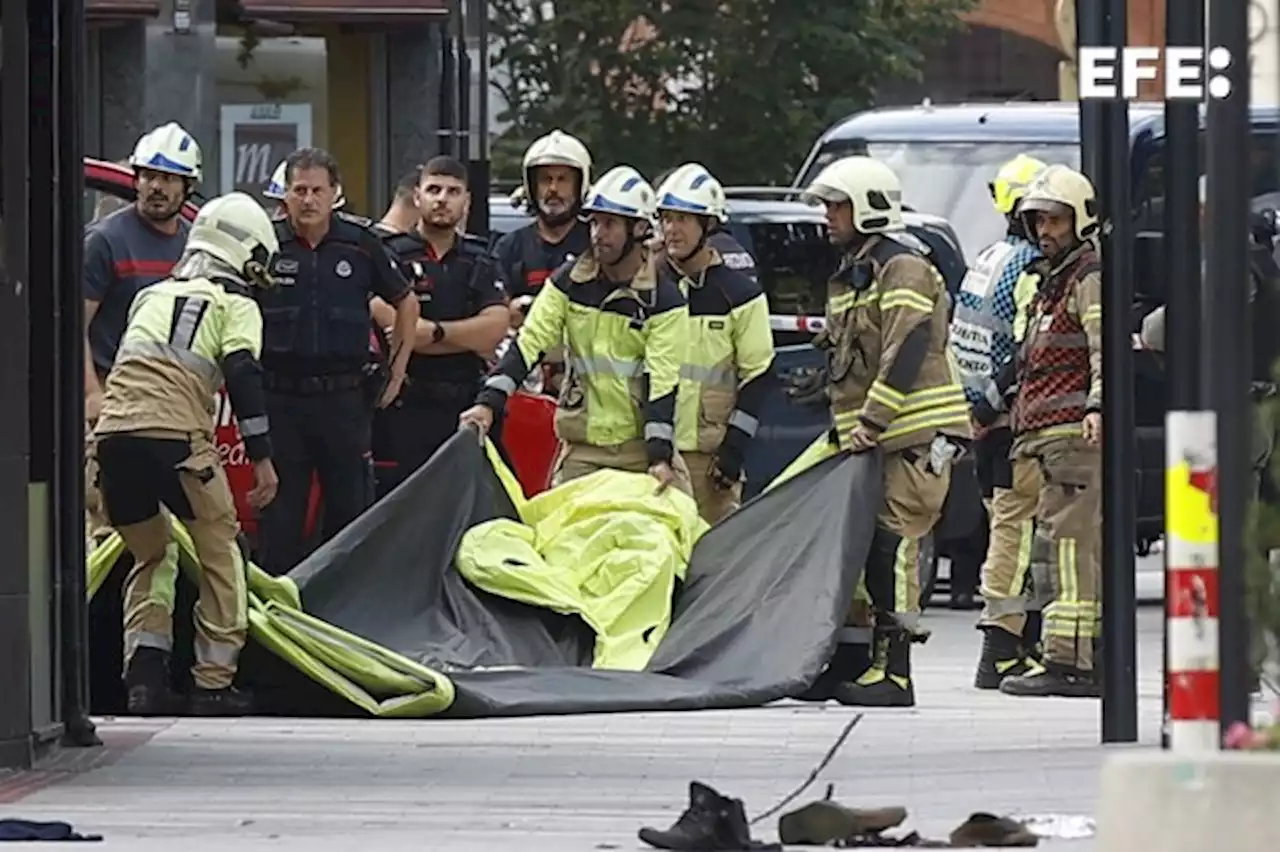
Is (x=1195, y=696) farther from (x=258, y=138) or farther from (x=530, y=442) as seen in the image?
(x=258, y=138)

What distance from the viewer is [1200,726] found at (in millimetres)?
7996

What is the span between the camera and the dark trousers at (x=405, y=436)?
611 inches

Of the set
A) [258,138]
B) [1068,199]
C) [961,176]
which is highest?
[258,138]

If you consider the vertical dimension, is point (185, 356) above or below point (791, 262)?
below

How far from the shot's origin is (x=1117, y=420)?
11.4 metres

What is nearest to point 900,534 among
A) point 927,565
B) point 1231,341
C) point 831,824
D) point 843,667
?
point 843,667

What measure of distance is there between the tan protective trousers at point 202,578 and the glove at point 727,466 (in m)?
2.18

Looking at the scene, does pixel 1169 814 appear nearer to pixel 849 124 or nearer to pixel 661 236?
pixel 661 236

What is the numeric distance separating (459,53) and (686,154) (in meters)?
11.0

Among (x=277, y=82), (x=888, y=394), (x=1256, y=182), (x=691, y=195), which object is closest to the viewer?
(x=888, y=394)

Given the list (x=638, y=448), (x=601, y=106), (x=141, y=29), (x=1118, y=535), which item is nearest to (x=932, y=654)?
(x=638, y=448)

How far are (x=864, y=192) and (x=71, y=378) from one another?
3.11 meters

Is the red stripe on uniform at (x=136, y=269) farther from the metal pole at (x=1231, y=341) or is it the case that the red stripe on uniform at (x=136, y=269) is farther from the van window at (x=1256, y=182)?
the metal pole at (x=1231, y=341)

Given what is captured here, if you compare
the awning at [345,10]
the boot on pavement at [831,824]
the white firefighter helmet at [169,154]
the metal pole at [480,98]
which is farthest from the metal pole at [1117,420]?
the awning at [345,10]
